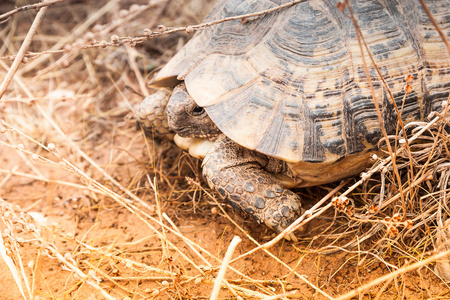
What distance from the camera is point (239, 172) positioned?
2.38 metres

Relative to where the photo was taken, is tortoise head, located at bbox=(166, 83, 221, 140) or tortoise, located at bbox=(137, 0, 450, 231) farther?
tortoise head, located at bbox=(166, 83, 221, 140)

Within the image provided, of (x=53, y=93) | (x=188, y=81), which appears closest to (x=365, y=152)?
(x=188, y=81)

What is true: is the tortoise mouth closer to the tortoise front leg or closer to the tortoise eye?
the tortoise front leg

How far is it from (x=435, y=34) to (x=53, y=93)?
10.3ft

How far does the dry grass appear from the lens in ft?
6.37

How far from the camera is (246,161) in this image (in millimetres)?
2457

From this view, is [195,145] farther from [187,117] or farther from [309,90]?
[309,90]

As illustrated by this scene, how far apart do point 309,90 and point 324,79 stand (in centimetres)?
11

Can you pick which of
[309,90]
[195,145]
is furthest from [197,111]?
[309,90]

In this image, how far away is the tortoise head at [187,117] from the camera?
2.49 m

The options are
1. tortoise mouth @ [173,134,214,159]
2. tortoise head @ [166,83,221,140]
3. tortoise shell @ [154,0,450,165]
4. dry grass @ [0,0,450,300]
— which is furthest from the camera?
tortoise mouth @ [173,134,214,159]

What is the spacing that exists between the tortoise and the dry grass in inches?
7.0

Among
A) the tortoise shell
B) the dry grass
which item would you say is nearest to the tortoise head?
the tortoise shell

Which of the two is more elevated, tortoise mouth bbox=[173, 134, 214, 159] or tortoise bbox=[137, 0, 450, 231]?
tortoise bbox=[137, 0, 450, 231]
